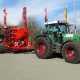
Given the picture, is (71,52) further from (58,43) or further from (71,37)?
(58,43)

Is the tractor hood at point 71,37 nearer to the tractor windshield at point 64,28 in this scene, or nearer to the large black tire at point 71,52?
the large black tire at point 71,52

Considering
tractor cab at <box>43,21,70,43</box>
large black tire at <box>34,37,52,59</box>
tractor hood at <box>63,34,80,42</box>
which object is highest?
tractor cab at <box>43,21,70,43</box>

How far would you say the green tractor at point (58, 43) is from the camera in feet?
49.2

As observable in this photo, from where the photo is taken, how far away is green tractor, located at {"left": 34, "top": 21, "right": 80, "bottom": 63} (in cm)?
1499

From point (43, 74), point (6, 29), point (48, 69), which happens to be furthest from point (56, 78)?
point (6, 29)

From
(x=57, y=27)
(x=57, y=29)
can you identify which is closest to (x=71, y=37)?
(x=57, y=29)

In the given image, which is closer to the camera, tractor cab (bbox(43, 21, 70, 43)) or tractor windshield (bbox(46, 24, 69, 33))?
tractor cab (bbox(43, 21, 70, 43))

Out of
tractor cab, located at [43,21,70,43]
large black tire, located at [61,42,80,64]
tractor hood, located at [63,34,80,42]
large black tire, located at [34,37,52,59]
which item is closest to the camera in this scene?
large black tire, located at [61,42,80,64]

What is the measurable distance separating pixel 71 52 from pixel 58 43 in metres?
1.74

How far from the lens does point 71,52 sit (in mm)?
15203

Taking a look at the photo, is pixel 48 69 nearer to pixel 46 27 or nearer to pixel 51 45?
pixel 51 45

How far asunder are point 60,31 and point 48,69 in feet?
17.2

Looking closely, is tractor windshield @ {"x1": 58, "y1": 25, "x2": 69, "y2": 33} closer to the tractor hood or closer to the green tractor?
the green tractor

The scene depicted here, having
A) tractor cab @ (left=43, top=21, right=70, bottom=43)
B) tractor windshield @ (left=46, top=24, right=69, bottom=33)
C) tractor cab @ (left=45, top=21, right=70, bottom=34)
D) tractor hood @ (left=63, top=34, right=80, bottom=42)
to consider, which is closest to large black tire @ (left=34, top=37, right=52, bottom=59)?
tractor cab @ (left=43, top=21, right=70, bottom=43)
